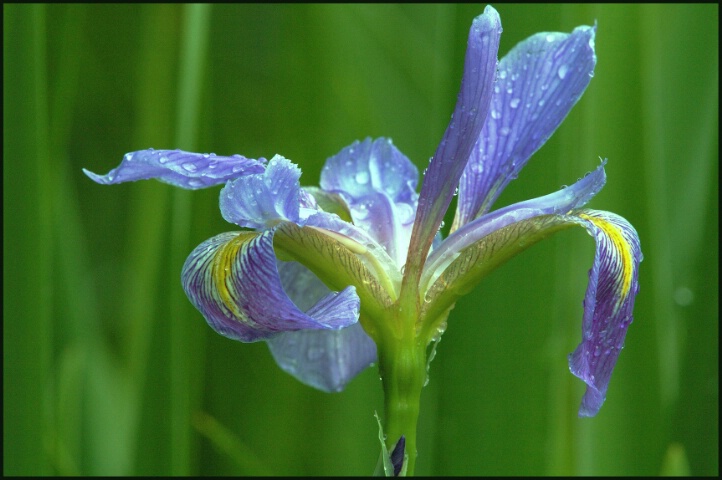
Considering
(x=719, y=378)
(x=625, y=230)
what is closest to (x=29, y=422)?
(x=625, y=230)

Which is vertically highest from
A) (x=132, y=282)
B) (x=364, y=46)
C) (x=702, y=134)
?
(x=364, y=46)

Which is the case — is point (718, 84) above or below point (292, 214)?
above

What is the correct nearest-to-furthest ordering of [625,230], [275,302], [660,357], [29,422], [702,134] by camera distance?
[275,302], [625,230], [29,422], [660,357], [702,134]

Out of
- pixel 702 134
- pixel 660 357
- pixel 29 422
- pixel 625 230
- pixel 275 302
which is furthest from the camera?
pixel 702 134

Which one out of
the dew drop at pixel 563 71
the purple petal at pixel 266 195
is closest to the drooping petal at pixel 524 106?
the dew drop at pixel 563 71

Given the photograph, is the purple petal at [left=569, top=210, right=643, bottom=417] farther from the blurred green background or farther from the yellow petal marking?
the blurred green background

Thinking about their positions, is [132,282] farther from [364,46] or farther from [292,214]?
[292,214]

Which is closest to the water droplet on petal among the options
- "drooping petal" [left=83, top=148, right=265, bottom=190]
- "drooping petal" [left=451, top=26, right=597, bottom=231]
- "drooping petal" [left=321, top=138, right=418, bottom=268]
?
"drooping petal" [left=321, top=138, right=418, bottom=268]

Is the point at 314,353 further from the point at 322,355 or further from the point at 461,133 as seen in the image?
the point at 461,133

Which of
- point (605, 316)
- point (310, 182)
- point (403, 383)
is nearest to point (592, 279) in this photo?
point (605, 316)
